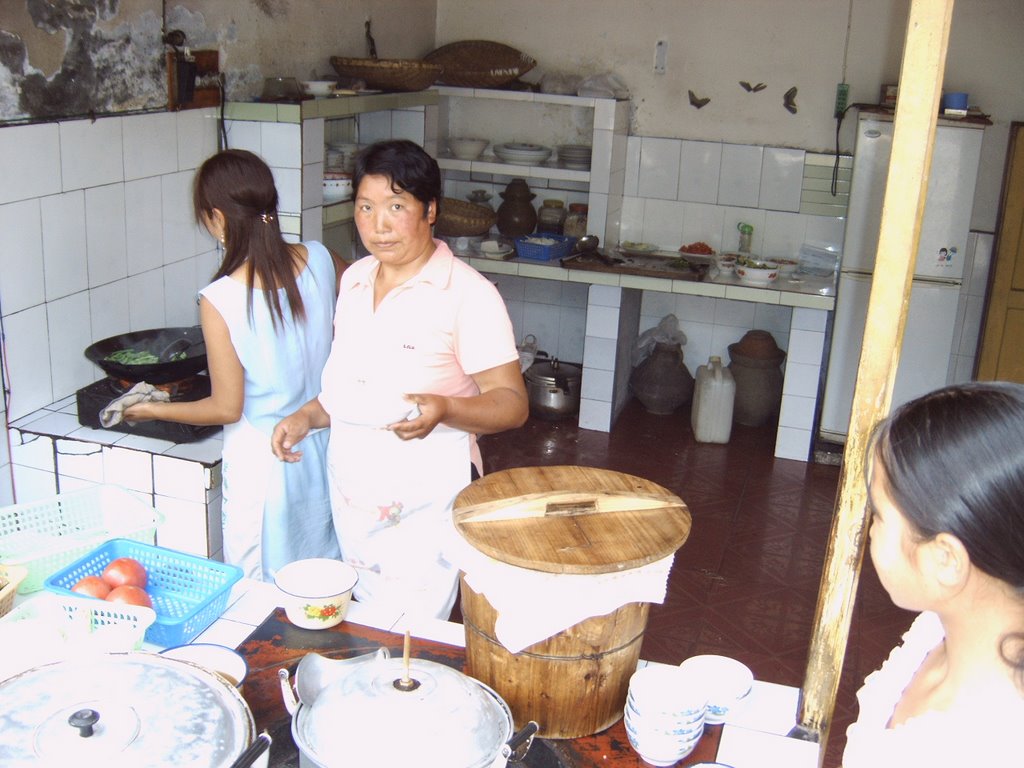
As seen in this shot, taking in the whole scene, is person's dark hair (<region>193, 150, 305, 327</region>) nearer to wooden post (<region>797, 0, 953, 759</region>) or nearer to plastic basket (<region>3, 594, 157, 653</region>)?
plastic basket (<region>3, 594, 157, 653</region>)

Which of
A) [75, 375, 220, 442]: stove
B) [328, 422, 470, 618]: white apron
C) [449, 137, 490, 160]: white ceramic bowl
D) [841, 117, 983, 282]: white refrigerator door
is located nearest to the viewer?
[328, 422, 470, 618]: white apron

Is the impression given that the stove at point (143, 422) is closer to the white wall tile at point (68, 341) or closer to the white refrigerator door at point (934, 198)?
the white wall tile at point (68, 341)

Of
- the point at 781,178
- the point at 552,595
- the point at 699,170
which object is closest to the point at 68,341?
the point at 552,595

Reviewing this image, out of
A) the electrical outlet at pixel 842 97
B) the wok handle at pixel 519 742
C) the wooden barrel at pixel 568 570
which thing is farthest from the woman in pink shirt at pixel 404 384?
the electrical outlet at pixel 842 97

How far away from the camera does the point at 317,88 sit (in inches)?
188

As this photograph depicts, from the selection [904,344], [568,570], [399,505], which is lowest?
[904,344]

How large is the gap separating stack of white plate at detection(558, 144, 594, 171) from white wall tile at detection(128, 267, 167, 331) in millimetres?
2972

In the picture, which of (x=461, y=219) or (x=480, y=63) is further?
(x=480, y=63)

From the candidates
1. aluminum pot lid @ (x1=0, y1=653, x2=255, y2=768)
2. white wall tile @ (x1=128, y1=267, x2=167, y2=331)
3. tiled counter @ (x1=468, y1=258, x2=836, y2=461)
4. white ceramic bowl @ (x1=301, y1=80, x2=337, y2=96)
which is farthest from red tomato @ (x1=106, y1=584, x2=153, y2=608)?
tiled counter @ (x1=468, y1=258, x2=836, y2=461)

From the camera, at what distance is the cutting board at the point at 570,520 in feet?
5.57

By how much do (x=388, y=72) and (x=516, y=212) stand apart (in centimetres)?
149

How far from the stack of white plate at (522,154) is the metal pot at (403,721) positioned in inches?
197

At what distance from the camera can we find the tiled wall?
328cm

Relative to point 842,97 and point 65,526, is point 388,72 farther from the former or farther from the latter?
point 65,526
